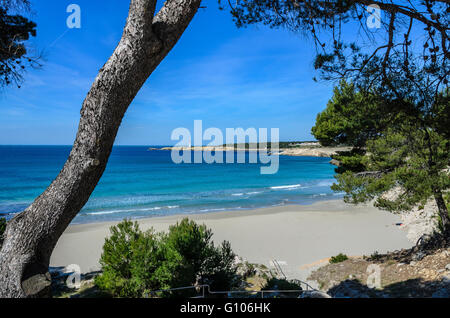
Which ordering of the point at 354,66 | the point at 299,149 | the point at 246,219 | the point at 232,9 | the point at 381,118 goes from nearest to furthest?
the point at 232,9, the point at 354,66, the point at 381,118, the point at 246,219, the point at 299,149

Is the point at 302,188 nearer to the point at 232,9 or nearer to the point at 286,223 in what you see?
the point at 286,223

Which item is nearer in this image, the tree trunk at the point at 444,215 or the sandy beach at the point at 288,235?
the tree trunk at the point at 444,215

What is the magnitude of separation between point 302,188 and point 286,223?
15.8m

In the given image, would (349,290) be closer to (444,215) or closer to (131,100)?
(444,215)

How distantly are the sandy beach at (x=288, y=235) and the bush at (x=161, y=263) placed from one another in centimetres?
345

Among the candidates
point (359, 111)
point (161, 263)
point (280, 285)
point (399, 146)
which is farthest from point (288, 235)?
point (359, 111)

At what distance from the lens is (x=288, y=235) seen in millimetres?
13750

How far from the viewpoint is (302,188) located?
102 ft

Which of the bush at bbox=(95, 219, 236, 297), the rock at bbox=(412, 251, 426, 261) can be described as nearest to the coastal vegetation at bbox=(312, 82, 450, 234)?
the rock at bbox=(412, 251, 426, 261)

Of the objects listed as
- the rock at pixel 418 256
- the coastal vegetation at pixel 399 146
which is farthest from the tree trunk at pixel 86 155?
the rock at pixel 418 256

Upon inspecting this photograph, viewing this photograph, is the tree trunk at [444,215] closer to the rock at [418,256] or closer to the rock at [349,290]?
the rock at [418,256]

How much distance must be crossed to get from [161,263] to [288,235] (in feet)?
29.5

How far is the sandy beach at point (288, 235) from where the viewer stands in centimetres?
1075
